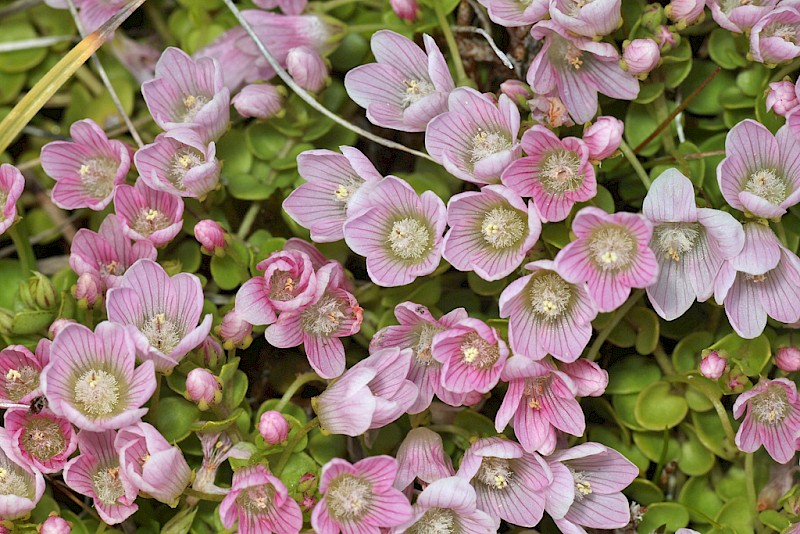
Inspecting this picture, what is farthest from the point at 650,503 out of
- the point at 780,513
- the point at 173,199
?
the point at 173,199

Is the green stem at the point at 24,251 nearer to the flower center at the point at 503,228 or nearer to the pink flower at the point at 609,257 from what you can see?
the flower center at the point at 503,228

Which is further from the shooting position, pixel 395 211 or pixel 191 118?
pixel 191 118

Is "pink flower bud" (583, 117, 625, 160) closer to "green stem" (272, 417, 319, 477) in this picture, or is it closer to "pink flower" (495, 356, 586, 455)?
"pink flower" (495, 356, 586, 455)

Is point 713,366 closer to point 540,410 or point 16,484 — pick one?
point 540,410

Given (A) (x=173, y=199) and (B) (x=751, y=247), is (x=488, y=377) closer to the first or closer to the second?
(B) (x=751, y=247)

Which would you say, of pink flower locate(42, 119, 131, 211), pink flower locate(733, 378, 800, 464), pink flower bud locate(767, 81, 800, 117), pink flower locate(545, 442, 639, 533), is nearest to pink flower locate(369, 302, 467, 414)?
pink flower locate(545, 442, 639, 533)

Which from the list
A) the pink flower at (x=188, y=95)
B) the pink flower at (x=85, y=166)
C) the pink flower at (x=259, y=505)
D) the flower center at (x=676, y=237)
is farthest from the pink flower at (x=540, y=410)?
the pink flower at (x=85, y=166)
